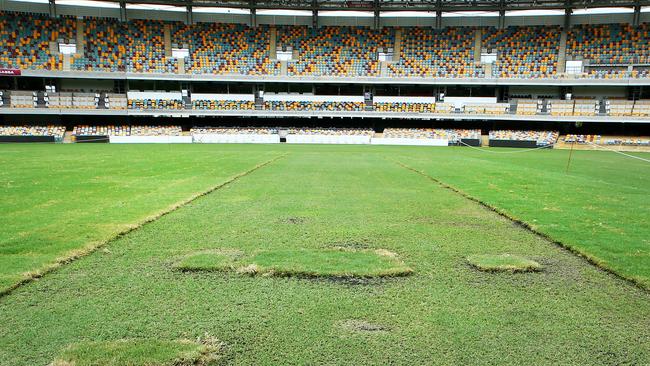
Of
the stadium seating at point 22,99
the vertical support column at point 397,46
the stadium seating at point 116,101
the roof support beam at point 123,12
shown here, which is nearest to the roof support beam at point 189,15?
the roof support beam at point 123,12

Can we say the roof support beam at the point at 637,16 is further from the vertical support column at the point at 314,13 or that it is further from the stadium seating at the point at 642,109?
the vertical support column at the point at 314,13

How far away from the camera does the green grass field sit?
3.94m

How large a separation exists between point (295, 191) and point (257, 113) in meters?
38.1

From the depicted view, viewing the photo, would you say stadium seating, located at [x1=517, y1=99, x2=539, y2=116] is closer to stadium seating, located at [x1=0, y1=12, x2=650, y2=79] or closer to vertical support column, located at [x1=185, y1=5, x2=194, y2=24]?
stadium seating, located at [x1=0, y1=12, x2=650, y2=79]

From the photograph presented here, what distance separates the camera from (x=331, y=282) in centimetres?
549

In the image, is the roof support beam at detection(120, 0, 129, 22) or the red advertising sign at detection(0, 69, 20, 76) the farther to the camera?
the roof support beam at detection(120, 0, 129, 22)

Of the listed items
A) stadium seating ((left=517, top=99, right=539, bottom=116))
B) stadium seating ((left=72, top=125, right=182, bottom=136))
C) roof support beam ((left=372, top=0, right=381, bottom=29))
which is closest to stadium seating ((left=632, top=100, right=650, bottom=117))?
stadium seating ((left=517, top=99, right=539, bottom=116))

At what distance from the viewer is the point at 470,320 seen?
14.6 feet

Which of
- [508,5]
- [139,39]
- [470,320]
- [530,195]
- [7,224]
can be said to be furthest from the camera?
[139,39]

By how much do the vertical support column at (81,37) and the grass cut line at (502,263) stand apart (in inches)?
2102

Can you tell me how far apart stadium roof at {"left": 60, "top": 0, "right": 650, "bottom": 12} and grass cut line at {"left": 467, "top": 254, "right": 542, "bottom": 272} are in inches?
Answer: 1842

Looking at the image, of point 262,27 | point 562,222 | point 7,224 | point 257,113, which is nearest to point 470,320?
point 562,222

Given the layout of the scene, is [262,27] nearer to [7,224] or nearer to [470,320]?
[7,224]

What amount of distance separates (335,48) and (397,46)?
782cm
